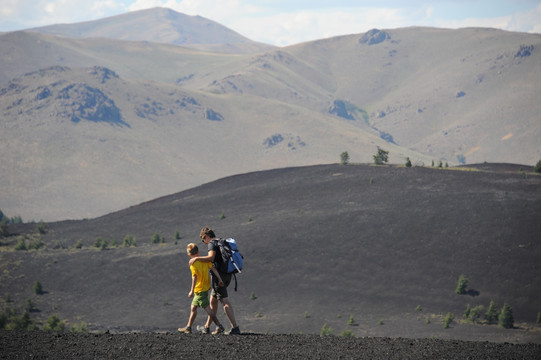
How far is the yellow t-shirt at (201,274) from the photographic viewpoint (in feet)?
52.5

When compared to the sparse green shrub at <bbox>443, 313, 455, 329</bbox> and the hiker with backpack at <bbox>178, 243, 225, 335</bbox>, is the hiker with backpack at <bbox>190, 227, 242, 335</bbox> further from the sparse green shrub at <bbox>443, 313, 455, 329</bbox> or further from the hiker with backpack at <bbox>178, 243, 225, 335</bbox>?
the sparse green shrub at <bbox>443, 313, 455, 329</bbox>

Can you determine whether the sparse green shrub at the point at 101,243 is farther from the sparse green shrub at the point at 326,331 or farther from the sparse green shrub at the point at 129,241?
the sparse green shrub at the point at 326,331

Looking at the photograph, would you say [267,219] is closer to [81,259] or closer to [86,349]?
[81,259]

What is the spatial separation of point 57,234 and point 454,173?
5286cm

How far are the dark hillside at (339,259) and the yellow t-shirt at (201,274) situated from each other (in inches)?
1295

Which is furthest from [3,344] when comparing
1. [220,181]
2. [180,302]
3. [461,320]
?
[220,181]

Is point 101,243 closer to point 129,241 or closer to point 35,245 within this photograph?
point 129,241

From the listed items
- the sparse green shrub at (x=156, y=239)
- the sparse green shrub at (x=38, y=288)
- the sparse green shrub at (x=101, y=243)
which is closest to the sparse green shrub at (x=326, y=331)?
the sparse green shrub at (x=38, y=288)

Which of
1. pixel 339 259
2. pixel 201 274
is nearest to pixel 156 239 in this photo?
pixel 339 259

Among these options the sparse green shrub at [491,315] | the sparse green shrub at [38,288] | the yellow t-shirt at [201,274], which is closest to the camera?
the yellow t-shirt at [201,274]

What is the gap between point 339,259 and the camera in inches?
2571

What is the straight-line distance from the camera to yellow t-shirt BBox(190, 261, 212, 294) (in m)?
16.0

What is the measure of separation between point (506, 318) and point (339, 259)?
20017 mm

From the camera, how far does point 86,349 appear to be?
→ 1382 cm
